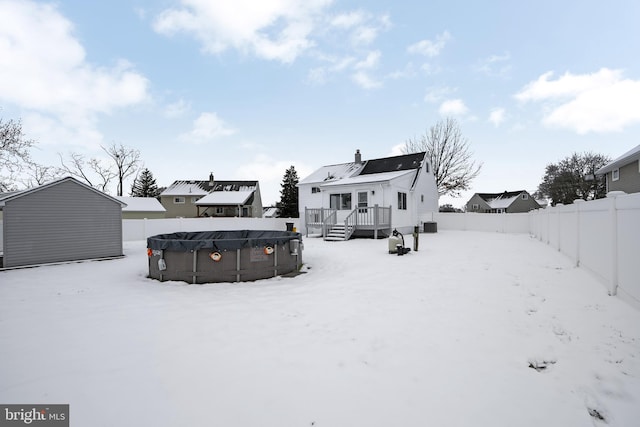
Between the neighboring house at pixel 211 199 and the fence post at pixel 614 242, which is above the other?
the neighboring house at pixel 211 199

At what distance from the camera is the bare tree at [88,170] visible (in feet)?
109

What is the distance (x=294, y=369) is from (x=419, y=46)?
16.9 m

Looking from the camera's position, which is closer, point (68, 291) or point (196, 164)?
point (68, 291)

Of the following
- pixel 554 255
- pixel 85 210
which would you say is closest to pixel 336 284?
pixel 554 255

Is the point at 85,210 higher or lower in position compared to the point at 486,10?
lower

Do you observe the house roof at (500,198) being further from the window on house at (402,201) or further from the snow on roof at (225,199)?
the snow on roof at (225,199)

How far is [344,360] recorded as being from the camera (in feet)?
9.91

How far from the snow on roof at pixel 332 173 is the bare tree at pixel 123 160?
2849 cm

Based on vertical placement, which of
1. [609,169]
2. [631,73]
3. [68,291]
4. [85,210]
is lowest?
[68,291]

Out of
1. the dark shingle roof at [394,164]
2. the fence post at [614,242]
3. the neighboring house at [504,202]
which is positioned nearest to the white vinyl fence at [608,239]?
the fence post at [614,242]

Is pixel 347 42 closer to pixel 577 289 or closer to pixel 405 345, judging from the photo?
pixel 577 289

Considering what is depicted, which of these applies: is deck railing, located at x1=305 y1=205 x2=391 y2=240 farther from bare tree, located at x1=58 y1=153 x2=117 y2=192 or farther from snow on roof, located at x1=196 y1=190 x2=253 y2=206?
bare tree, located at x1=58 y1=153 x2=117 y2=192

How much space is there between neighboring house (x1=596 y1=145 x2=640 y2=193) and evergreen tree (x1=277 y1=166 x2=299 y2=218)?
28980mm

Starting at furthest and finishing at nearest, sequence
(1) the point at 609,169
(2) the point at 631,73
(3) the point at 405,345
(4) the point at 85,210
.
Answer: (1) the point at 609,169
(2) the point at 631,73
(4) the point at 85,210
(3) the point at 405,345
